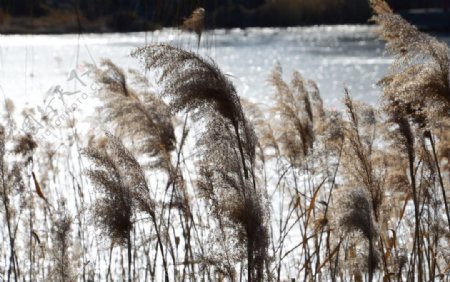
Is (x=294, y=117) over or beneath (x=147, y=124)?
over

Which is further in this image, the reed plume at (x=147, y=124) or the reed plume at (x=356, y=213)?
the reed plume at (x=147, y=124)

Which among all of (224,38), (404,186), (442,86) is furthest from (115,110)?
(224,38)

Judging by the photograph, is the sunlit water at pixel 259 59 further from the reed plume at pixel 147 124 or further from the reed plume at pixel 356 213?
the reed plume at pixel 356 213

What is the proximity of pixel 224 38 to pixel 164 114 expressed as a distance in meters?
43.9

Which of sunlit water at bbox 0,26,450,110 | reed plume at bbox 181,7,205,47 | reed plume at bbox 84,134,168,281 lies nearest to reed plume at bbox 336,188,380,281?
reed plume at bbox 84,134,168,281

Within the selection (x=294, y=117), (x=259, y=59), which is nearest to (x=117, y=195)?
(x=294, y=117)

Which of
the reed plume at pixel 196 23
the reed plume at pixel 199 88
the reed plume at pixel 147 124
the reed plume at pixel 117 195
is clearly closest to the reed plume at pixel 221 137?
the reed plume at pixel 199 88

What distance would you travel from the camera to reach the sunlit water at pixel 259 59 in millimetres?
21391

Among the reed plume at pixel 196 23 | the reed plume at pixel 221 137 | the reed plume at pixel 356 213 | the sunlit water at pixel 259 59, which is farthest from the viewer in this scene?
the sunlit water at pixel 259 59

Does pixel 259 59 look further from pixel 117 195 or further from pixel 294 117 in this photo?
pixel 117 195

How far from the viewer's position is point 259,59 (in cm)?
3412

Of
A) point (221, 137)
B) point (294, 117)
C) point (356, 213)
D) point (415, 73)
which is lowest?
point (356, 213)

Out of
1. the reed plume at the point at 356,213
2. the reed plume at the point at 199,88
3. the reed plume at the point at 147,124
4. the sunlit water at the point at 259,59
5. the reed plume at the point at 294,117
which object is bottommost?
the reed plume at the point at 356,213

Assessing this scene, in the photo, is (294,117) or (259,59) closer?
(294,117)
